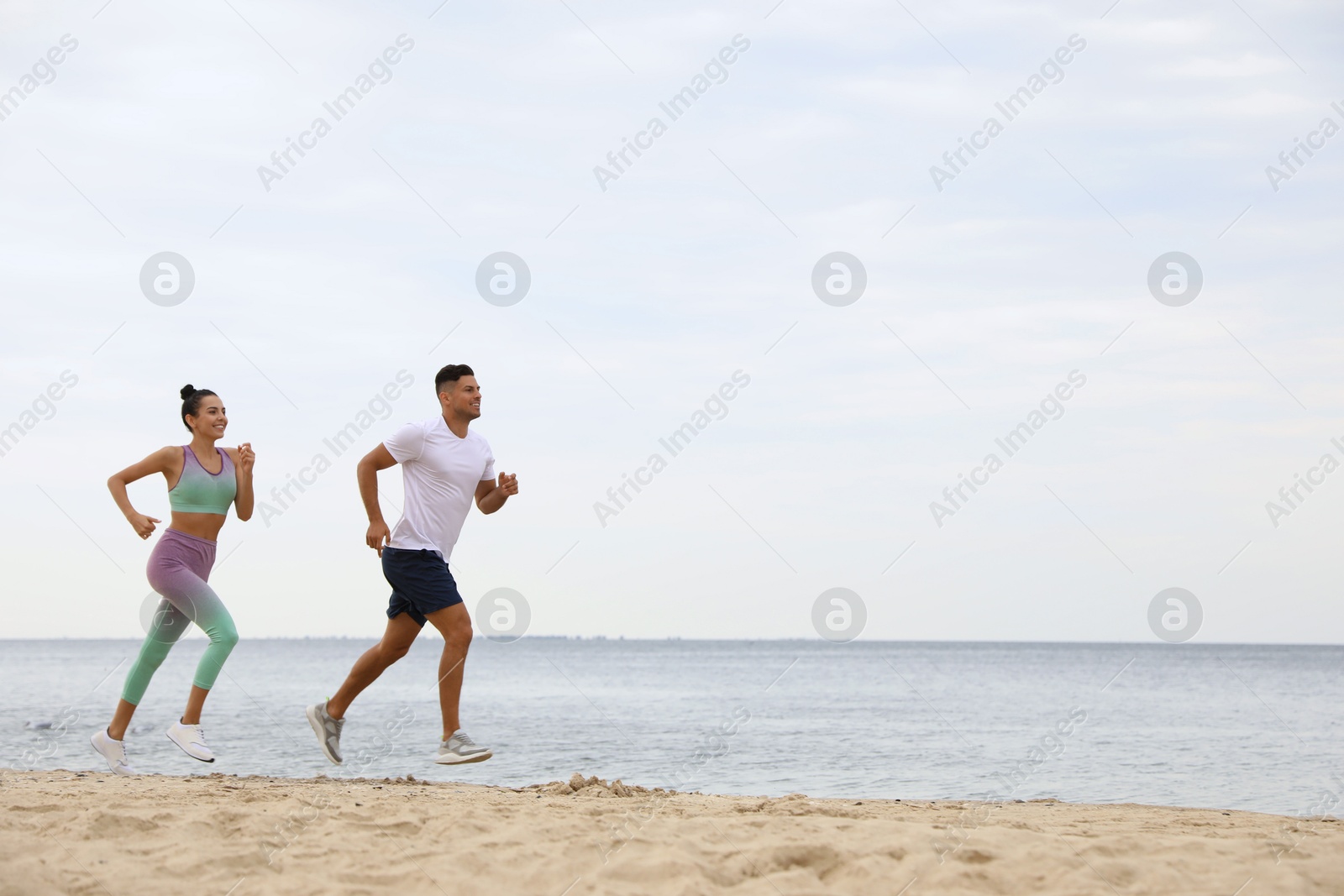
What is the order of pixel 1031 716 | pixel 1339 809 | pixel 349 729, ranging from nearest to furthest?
pixel 1339 809 → pixel 349 729 → pixel 1031 716

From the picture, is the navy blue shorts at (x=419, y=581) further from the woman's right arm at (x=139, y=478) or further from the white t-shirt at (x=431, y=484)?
the woman's right arm at (x=139, y=478)

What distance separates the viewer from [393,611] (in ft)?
19.4

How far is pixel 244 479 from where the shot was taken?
6.24 metres

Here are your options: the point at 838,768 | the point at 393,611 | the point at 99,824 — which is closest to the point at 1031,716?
the point at 838,768

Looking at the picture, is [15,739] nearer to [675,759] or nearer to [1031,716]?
[675,759]

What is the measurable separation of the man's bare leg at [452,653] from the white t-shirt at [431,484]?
349 mm

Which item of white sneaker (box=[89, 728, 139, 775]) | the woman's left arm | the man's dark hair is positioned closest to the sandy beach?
white sneaker (box=[89, 728, 139, 775])

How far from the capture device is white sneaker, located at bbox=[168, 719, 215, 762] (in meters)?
5.71

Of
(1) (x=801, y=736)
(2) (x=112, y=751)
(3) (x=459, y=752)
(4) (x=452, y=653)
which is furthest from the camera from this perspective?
(1) (x=801, y=736)

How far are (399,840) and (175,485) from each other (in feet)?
9.90

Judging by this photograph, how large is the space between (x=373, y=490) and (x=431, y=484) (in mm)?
315

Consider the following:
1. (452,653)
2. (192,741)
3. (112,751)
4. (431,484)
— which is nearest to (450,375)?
(431,484)

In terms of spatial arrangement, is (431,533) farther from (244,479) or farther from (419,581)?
(244,479)

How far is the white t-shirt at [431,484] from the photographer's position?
584 centimetres
